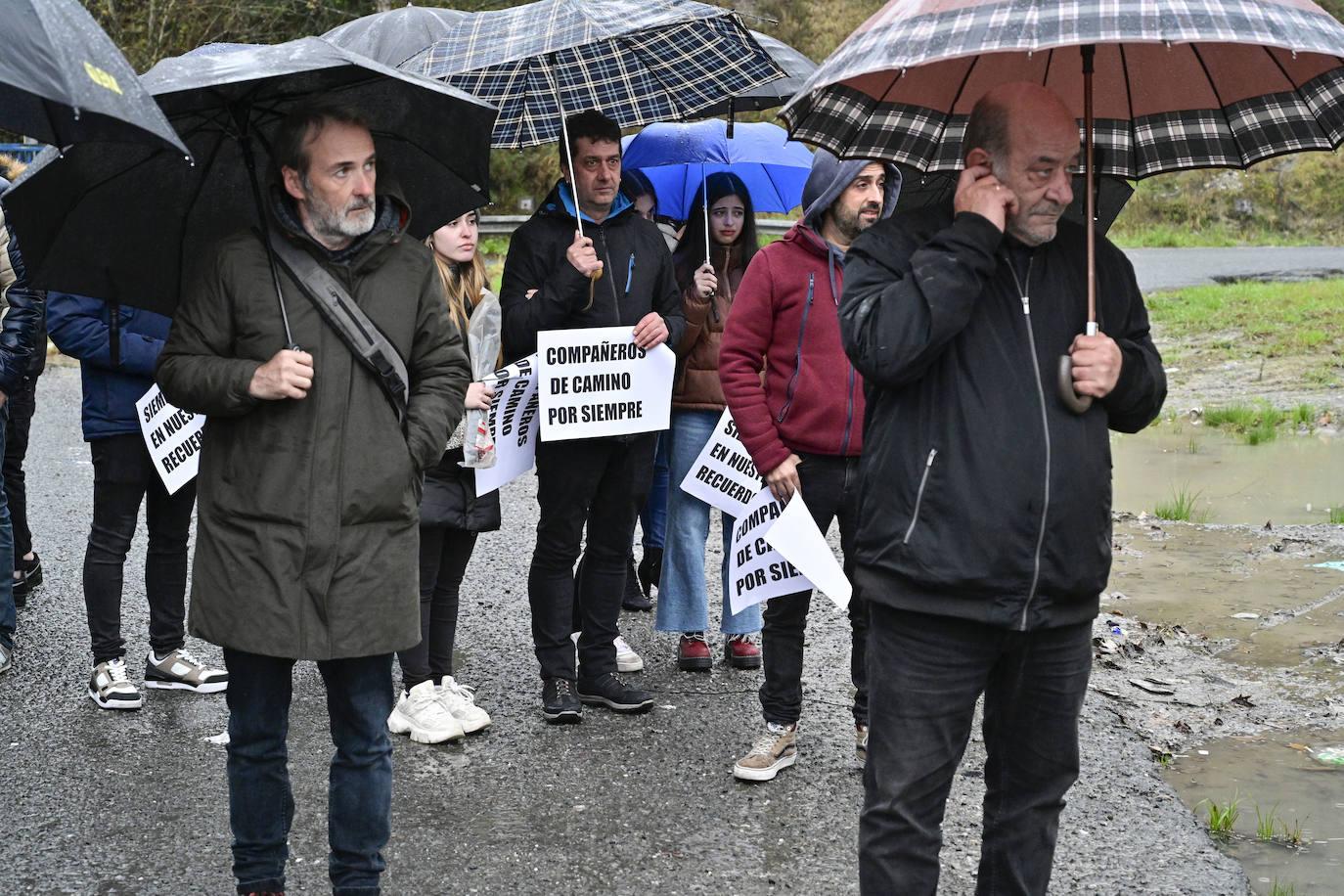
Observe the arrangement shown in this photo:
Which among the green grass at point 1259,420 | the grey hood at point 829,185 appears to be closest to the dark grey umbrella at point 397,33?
the grey hood at point 829,185

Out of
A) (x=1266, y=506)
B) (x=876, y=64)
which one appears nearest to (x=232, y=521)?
(x=876, y=64)

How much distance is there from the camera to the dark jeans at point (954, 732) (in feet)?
10.7

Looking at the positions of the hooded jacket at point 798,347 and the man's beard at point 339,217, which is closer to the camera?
the man's beard at point 339,217

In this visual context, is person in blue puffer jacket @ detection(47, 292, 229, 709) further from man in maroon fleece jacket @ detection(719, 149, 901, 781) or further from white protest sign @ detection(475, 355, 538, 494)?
man in maroon fleece jacket @ detection(719, 149, 901, 781)

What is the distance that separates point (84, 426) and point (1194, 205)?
38.6 meters

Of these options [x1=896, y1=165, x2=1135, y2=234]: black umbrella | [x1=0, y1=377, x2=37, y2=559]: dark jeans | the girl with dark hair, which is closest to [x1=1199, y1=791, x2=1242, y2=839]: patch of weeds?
[x1=896, y1=165, x2=1135, y2=234]: black umbrella

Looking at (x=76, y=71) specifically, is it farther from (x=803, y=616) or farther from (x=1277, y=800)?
(x=1277, y=800)

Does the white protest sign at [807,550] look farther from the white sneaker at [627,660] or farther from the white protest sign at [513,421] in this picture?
the white sneaker at [627,660]

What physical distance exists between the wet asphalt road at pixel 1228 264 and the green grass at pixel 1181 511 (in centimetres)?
1293

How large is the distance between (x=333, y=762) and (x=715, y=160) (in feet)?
13.3

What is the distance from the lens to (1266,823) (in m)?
4.53

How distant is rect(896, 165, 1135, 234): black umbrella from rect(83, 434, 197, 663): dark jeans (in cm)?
290

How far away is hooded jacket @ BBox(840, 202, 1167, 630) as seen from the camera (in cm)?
310

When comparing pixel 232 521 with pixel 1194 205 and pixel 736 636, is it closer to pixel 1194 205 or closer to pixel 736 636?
pixel 736 636
